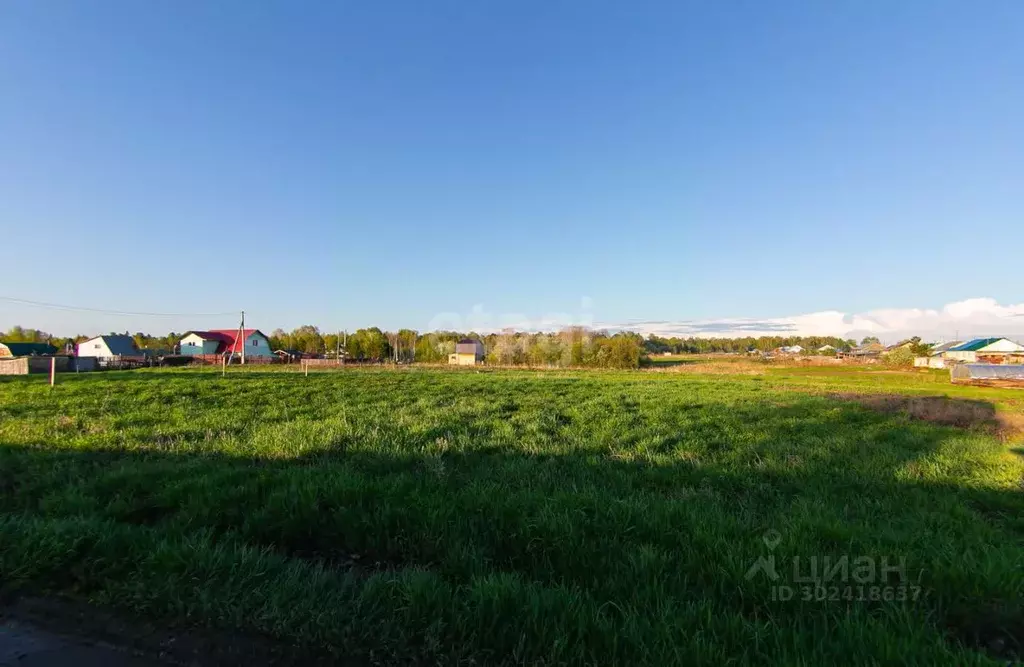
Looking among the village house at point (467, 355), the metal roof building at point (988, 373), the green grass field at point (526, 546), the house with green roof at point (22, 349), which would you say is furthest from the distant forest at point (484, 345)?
the green grass field at point (526, 546)

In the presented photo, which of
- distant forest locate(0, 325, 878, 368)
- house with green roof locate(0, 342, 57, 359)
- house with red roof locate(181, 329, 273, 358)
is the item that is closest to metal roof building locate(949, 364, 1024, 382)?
distant forest locate(0, 325, 878, 368)

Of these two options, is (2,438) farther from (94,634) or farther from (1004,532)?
(1004,532)

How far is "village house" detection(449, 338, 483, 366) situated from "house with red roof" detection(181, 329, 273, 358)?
33.1m

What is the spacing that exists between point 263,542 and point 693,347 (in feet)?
678

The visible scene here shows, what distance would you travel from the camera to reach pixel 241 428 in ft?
30.8

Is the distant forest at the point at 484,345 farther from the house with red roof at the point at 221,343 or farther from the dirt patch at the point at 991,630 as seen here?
the dirt patch at the point at 991,630

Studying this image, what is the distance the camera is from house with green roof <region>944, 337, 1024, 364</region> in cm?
7694

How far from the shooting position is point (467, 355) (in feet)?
312

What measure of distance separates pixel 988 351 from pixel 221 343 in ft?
469

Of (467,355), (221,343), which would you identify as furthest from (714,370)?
(221,343)

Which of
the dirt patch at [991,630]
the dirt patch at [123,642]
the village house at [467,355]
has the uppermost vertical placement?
the village house at [467,355]

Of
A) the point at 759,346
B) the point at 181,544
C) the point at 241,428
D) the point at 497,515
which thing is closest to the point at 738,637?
the point at 497,515

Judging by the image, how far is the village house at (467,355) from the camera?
9212 cm

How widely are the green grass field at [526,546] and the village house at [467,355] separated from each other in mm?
81852
